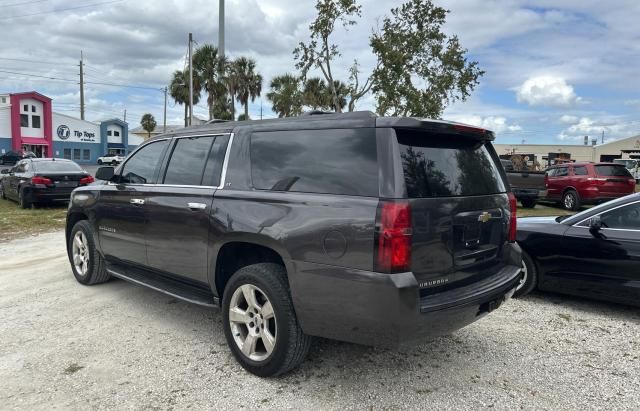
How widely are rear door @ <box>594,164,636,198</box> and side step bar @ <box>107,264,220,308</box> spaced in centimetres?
1461

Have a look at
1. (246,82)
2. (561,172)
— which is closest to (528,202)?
(561,172)

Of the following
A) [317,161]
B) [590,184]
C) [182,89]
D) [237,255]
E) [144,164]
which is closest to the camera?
[317,161]

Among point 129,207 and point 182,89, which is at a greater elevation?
point 182,89

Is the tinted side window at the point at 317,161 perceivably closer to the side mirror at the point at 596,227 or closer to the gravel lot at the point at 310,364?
the gravel lot at the point at 310,364

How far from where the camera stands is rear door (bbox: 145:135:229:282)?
3.90 m

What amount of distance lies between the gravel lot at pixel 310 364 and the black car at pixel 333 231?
13.7 inches

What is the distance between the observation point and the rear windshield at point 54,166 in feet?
43.5

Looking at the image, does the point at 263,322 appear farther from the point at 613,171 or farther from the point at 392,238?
the point at 613,171

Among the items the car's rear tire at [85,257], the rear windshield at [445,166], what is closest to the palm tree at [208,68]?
the car's rear tire at [85,257]

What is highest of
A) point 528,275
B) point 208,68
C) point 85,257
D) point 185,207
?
point 208,68

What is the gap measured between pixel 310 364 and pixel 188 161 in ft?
6.68

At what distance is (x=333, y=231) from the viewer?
9.82 feet

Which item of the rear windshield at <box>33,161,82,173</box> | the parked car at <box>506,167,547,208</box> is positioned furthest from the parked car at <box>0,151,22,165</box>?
the parked car at <box>506,167,547,208</box>

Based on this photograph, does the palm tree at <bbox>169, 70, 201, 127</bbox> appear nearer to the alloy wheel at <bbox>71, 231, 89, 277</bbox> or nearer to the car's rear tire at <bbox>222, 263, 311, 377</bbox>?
the alloy wheel at <bbox>71, 231, 89, 277</bbox>
